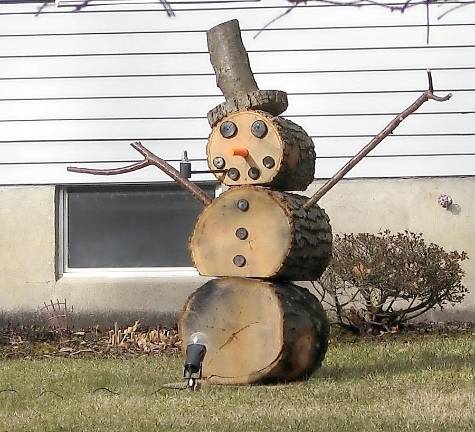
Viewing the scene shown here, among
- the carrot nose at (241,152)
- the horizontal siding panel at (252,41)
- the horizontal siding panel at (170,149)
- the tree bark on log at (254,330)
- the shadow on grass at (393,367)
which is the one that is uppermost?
the horizontal siding panel at (252,41)

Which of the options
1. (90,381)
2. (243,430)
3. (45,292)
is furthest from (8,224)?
(243,430)

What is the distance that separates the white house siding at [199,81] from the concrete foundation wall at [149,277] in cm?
18

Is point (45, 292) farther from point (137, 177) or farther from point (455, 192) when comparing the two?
point (455, 192)

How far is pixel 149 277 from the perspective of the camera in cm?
1120

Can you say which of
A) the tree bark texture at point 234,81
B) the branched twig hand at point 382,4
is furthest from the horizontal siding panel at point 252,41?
the tree bark texture at point 234,81

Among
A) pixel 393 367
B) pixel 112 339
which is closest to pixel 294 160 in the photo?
pixel 393 367

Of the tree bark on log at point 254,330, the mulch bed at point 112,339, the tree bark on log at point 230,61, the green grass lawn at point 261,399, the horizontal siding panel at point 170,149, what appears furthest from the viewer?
the horizontal siding panel at point 170,149

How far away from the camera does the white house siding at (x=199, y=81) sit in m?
11.0

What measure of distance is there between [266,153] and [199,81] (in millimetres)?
4305

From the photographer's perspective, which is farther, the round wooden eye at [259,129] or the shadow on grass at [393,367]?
the shadow on grass at [393,367]

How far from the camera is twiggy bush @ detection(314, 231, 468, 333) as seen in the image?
991 cm

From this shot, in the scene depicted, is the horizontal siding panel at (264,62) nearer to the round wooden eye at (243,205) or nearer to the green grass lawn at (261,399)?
the green grass lawn at (261,399)

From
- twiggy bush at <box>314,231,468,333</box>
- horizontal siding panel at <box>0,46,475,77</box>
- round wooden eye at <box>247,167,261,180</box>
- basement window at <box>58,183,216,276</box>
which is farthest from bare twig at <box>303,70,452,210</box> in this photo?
basement window at <box>58,183,216,276</box>

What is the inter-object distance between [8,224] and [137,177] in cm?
139
